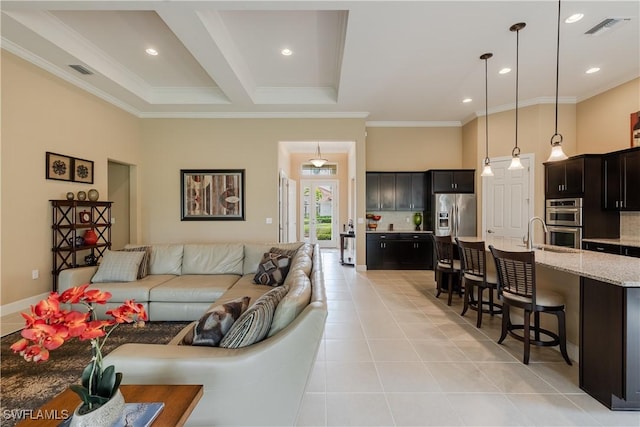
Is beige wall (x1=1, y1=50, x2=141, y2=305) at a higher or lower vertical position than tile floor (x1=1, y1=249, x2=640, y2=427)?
higher

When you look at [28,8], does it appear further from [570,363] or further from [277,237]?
[570,363]

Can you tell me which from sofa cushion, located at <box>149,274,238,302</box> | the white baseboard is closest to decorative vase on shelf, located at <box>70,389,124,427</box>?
sofa cushion, located at <box>149,274,238,302</box>

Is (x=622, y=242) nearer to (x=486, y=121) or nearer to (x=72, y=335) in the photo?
(x=486, y=121)

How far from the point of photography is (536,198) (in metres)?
5.46

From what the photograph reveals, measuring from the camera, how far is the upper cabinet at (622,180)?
418 centimetres

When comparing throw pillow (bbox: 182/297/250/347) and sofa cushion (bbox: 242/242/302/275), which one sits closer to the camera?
throw pillow (bbox: 182/297/250/347)

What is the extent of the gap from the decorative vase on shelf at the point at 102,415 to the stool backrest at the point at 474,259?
3378 mm

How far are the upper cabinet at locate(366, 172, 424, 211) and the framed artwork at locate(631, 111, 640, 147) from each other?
3318mm

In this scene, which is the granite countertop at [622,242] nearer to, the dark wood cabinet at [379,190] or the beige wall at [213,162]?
the dark wood cabinet at [379,190]

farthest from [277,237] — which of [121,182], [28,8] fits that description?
[28,8]

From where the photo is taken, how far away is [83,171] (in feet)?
15.0

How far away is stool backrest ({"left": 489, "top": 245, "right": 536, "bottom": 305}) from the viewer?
250cm

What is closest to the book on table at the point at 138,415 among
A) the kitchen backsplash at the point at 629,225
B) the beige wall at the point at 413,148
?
the kitchen backsplash at the point at 629,225

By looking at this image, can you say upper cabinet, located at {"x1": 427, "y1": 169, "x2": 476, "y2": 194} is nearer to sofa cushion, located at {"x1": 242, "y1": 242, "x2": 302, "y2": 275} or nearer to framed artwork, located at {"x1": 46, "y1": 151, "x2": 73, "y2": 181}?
sofa cushion, located at {"x1": 242, "y1": 242, "x2": 302, "y2": 275}
